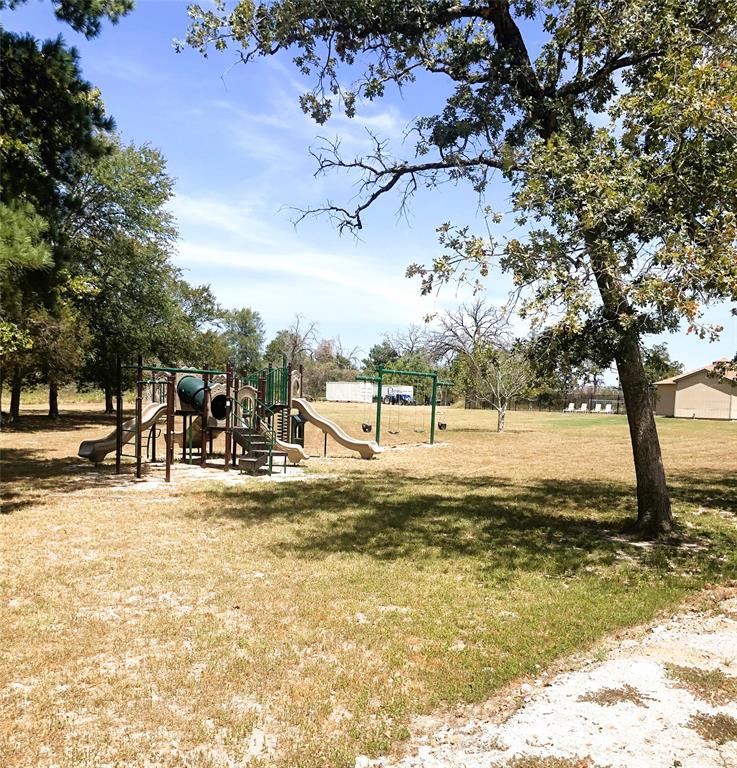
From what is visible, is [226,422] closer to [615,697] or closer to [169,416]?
[169,416]

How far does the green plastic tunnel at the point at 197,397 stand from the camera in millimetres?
14727

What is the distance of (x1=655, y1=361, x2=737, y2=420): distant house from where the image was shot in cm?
4506

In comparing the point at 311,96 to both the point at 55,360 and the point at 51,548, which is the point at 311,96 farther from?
the point at 55,360

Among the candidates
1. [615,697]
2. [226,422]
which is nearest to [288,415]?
[226,422]

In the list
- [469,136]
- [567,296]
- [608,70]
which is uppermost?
[608,70]

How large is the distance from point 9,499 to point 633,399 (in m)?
9.47

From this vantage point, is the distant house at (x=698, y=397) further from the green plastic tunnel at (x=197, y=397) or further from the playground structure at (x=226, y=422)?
the green plastic tunnel at (x=197, y=397)

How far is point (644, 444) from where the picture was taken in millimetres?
7766

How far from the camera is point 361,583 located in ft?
19.0

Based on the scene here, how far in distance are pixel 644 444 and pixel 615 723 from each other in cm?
510

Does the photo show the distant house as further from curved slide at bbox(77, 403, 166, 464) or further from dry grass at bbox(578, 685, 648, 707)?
dry grass at bbox(578, 685, 648, 707)

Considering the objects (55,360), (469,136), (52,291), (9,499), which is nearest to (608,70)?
(469,136)

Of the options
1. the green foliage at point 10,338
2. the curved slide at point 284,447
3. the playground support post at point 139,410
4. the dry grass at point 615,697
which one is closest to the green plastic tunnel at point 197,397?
the curved slide at point 284,447

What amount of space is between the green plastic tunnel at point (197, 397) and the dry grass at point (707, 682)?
12.0 metres
